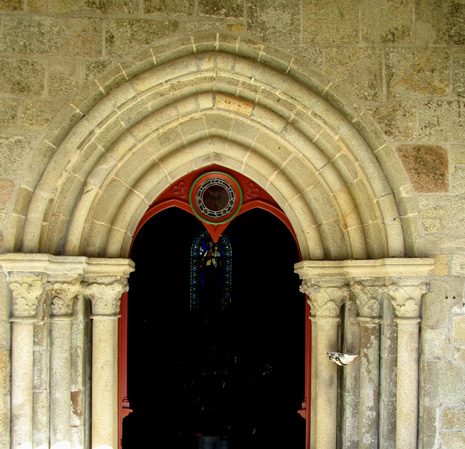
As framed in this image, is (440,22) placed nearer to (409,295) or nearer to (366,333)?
(409,295)

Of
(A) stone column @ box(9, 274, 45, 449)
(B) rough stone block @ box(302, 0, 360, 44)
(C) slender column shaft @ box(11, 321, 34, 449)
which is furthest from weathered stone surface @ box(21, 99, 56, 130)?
(B) rough stone block @ box(302, 0, 360, 44)

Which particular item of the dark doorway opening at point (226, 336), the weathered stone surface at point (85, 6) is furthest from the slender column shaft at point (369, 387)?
the dark doorway opening at point (226, 336)

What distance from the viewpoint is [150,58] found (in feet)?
11.3

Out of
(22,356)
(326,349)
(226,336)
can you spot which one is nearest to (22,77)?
(22,356)

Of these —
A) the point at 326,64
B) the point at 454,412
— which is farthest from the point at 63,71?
the point at 454,412

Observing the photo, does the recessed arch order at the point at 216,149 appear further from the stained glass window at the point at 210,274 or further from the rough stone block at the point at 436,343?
the stained glass window at the point at 210,274

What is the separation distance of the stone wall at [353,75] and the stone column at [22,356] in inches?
2.7

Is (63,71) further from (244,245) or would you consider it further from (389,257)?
(244,245)

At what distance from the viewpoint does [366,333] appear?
3.57 m

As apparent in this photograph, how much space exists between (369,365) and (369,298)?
458 millimetres

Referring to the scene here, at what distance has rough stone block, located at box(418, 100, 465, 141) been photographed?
11.6 feet

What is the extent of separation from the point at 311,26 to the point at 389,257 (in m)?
1.63

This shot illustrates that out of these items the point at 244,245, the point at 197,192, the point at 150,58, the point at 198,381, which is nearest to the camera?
the point at 150,58

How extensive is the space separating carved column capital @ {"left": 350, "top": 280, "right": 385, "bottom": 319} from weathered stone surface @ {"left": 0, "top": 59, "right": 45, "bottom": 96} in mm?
2513
